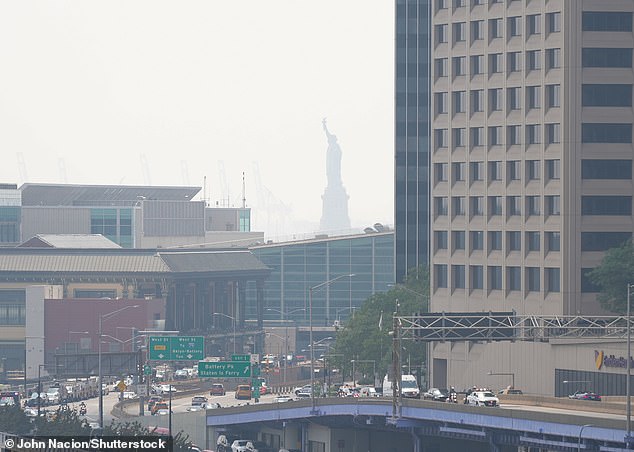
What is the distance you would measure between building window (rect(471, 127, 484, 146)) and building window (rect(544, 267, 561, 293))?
610 inches

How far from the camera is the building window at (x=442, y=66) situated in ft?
568

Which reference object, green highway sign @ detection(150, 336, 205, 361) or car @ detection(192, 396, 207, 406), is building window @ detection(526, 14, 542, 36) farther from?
car @ detection(192, 396, 207, 406)

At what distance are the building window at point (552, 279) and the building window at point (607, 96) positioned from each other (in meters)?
15.4

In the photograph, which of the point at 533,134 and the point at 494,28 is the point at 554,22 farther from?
the point at 533,134

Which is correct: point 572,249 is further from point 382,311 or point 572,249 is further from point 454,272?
point 382,311

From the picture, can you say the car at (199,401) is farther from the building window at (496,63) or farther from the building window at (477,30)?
the building window at (477,30)

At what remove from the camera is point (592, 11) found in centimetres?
15988

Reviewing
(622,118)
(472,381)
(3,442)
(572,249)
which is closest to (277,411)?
(472,381)

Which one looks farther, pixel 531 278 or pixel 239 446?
pixel 531 278

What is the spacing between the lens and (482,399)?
132m

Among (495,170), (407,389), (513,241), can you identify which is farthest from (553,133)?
(407,389)

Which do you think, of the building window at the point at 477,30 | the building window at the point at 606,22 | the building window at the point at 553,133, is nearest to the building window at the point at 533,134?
→ the building window at the point at 553,133

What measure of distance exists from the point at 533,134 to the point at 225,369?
134 ft

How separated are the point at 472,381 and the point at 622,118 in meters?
28.1
